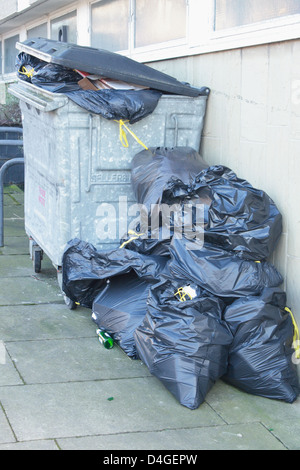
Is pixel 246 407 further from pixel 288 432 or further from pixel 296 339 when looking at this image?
pixel 296 339

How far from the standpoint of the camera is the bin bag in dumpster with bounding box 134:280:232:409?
10.8 ft

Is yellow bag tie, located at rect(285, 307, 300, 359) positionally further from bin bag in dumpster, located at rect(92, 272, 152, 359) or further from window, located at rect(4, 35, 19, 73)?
window, located at rect(4, 35, 19, 73)

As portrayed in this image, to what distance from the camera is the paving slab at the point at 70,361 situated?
143 inches

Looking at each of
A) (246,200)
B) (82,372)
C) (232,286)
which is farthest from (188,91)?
(82,372)

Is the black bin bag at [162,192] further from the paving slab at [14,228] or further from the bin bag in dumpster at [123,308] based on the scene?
the paving slab at [14,228]

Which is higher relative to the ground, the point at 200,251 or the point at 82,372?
the point at 200,251

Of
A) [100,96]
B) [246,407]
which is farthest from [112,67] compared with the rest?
[246,407]

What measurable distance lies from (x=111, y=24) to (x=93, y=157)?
3.34 meters

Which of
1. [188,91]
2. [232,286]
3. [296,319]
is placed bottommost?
[296,319]

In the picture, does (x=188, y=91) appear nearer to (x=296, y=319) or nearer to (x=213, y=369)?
(x=296, y=319)

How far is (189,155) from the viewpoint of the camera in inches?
181

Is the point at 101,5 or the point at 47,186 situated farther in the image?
the point at 101,5

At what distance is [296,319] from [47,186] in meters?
2.35
